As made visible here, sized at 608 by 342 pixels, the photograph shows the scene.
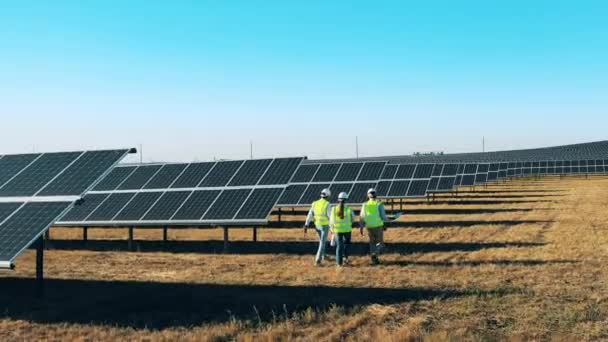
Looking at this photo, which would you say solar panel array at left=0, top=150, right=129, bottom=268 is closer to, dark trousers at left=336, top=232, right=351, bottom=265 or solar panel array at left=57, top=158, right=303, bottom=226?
solar panel array at left=57, top=158, right=303, bottom=226

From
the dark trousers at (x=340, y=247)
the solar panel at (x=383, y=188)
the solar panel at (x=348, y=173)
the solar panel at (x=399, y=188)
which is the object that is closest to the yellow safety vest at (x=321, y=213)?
the dark trousers at (x=340, y=247)

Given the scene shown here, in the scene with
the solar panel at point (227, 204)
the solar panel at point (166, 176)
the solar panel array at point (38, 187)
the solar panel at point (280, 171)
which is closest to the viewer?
the solar panel array at point (38, 187)

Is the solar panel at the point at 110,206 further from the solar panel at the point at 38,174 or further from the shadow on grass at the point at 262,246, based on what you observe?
the solar panel at the point at 38,174

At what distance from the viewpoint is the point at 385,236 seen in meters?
24.2

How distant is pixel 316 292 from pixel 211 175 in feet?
40.2

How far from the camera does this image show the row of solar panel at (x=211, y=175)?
22984mm

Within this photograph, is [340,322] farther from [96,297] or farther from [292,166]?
[292,166]

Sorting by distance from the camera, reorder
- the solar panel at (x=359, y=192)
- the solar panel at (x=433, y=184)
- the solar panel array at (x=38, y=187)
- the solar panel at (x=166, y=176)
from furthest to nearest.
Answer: the solar panel at (x=433, y=184) < the solar panel at (x=359, y=192) < the solar panel at (x=166, y=176) < the solar panel array at (x=38, y=187)

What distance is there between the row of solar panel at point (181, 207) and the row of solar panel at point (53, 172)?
389 cm

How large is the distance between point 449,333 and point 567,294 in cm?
432

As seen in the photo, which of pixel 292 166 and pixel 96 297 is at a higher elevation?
pixel 292 166

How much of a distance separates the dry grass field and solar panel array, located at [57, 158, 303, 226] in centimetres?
124

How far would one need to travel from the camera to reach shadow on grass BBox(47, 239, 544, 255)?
20022 mm

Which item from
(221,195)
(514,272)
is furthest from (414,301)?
(221,195)
